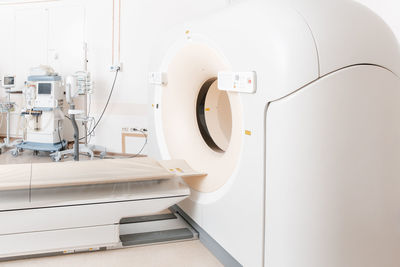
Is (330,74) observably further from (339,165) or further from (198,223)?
(198,223)

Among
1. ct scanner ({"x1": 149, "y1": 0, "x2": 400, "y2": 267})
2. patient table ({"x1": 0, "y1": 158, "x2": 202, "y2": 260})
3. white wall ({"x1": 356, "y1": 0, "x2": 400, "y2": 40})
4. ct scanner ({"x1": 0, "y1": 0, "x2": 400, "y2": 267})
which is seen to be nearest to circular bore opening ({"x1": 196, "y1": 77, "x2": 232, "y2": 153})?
patient table ({"x1": 0, "y1": 158, "x2": 202, "y2": 260})

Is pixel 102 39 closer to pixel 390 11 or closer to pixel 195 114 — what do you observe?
pixel 195 114

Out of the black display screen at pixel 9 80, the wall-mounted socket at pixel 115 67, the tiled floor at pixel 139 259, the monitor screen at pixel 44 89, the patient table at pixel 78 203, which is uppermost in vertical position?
the wall-mounted socket at pixel 115 67

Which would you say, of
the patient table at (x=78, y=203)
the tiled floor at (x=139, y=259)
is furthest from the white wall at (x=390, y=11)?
the tiled floor at (x=139, y=259)

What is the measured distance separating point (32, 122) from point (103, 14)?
1.64m

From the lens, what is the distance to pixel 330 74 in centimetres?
127

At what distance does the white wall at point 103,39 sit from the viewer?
4.32 m

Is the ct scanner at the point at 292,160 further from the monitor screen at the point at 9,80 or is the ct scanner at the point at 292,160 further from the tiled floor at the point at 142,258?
the monitor screen at the point at 9,80

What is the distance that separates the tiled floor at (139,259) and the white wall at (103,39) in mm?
2667

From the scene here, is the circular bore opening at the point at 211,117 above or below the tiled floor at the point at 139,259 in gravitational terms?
above

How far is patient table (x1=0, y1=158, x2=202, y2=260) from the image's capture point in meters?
1.73

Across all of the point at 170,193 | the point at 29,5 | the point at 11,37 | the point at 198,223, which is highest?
the point at 29,5

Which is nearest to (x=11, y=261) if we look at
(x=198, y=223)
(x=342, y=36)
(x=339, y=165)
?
(x=198, y=223)

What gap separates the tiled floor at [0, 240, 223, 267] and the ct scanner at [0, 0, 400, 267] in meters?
0.05
